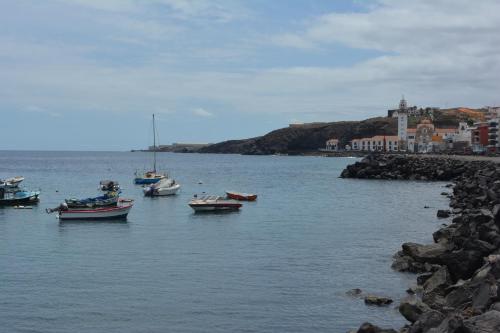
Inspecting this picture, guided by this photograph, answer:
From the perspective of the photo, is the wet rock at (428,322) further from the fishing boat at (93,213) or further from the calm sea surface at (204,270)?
the fishing boat at (93,213)

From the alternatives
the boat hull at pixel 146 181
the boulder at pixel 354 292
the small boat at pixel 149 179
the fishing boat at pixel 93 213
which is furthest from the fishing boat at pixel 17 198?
the boulder at pixel 354 292

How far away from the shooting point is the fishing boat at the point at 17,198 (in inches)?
2343

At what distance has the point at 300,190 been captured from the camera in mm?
80000

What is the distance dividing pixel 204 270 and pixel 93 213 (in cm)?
2186

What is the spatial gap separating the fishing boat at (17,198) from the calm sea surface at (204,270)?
20.6 ft

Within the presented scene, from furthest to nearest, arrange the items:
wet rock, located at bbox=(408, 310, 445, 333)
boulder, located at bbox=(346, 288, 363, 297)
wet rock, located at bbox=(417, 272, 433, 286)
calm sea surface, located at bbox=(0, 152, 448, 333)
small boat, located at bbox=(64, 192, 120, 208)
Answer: small boat, located at bbox=(64, 192, 120, 208) → wet rock, located at bbox=(417, 272, 433, 286) → boulder, located at bbox=(346, 288, 363, 297) → calm sea surface, located at bbox=(0, 152, 448, 333) → wet rock, located at bbox=(408, 310, 445, 333)

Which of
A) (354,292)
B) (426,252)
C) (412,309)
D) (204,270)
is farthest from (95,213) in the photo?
(412,309)

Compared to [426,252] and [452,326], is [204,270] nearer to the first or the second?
[426,252]

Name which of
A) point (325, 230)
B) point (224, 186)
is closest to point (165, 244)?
point (325, 230)

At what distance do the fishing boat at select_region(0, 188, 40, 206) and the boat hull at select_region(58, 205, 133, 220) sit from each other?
14.4 m

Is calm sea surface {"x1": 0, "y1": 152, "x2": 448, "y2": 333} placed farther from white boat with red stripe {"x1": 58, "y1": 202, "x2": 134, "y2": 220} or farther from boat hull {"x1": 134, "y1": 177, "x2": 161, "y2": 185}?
boat hull {"x1": 134, "y1": 177, "x2": 161, "y2": 185}

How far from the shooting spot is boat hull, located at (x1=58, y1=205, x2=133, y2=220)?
155ft

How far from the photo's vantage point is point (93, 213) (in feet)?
157

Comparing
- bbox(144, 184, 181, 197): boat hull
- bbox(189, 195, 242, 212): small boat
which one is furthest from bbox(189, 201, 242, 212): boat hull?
bbox(144, 184, 181, 197): boat hull
